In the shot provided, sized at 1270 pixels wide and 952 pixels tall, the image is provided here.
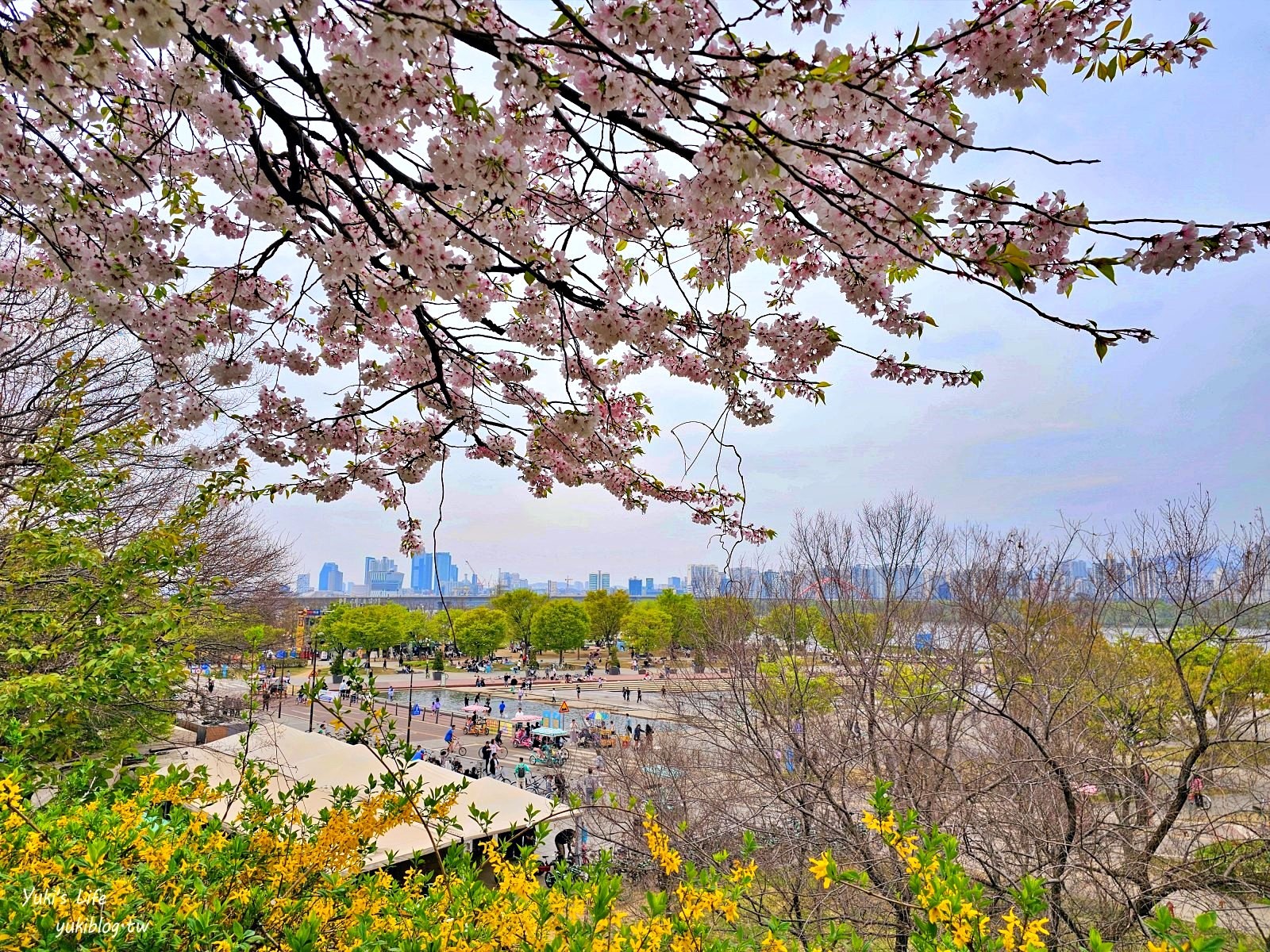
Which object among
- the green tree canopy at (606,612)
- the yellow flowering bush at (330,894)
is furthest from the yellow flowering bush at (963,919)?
the green tree canopy at (606,612)

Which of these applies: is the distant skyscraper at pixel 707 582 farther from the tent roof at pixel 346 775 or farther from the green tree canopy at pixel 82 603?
the green tree canopy at pixel 82 603

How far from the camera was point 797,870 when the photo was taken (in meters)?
Result: 5.61

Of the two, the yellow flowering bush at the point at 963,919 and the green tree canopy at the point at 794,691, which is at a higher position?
the yellow flowering bush at the point at 963,919

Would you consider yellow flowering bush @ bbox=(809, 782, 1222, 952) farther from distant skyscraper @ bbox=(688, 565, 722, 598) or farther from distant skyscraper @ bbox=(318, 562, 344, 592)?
distant skyscraper @ bbox=(318, 562, 344, 592)

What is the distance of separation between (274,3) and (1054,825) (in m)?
6.72

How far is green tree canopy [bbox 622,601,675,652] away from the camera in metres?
34.8

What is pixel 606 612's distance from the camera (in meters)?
40.9

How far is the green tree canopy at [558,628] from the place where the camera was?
1454 inches

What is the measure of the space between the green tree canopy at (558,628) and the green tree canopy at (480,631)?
2136 mm

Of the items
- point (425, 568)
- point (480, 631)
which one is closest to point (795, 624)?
point (425, 568)

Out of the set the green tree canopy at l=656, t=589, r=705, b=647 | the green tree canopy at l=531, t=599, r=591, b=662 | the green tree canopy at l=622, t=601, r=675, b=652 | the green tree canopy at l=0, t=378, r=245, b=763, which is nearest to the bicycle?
the green tree canopy at l=0, t=378, r=245, b=763

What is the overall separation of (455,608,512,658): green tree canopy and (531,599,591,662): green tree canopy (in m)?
2.14

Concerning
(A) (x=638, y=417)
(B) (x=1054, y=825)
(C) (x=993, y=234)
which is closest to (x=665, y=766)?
(B) (x=1054, y=825)

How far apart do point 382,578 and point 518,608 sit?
75.6 metres
